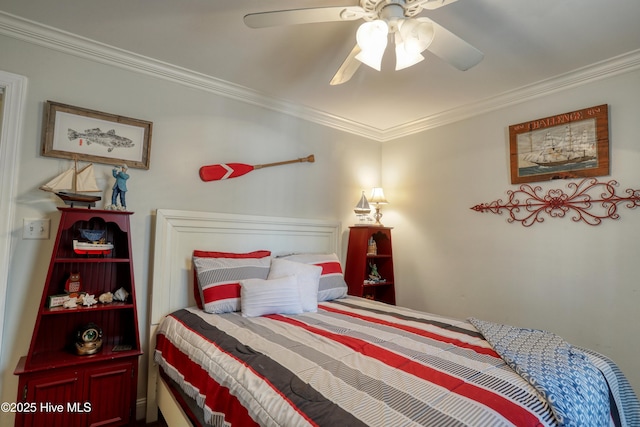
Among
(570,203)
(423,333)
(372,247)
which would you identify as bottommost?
(423,333)

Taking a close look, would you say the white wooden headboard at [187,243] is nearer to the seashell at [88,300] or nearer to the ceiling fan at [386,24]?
the seashell at [88,300]

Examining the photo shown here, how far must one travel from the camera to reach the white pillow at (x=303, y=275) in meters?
2.19

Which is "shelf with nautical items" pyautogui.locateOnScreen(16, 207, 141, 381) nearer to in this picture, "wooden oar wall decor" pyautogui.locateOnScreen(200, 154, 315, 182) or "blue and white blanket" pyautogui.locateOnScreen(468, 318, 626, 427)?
"wooden oar wall decor" pyautogui.locateOnScreen(200, 154, 315, 182)

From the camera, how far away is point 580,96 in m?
2.29

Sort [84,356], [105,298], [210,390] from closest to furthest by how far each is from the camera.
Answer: [210,390]
[84,356]
[105,298]

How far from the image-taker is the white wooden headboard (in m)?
2.14

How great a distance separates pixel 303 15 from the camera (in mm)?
1361

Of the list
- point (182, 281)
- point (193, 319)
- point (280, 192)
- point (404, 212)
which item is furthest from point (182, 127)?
point (404, 212)

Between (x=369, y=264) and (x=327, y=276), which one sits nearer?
(x=327, y=276)

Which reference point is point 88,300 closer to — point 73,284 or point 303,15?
point 73,284

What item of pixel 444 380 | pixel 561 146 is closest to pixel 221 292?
pixel 444 380

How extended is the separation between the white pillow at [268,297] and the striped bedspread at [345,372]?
95 mm

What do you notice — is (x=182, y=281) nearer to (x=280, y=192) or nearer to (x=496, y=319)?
(x=280, y=192)

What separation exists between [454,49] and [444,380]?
1422 mm
